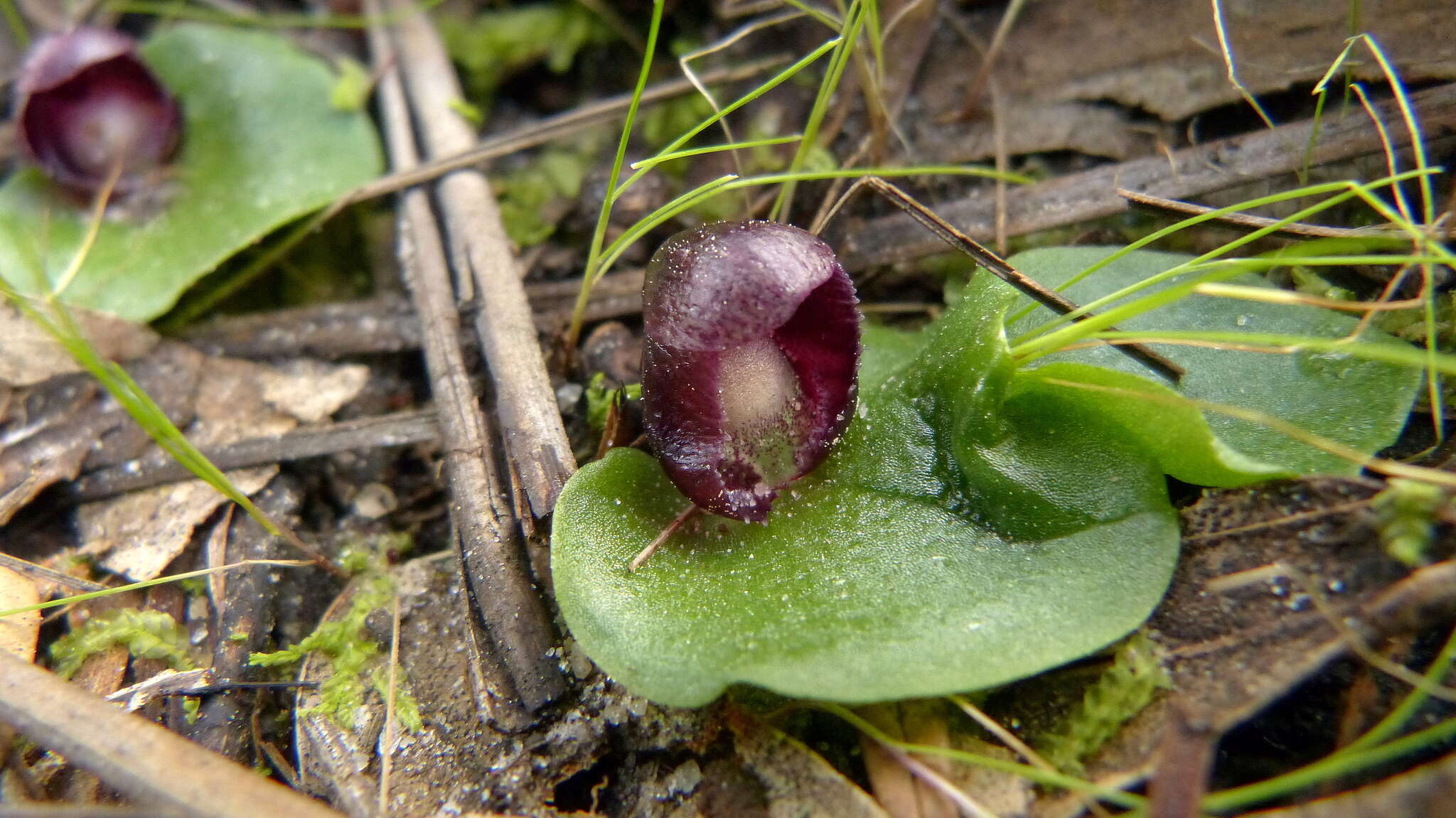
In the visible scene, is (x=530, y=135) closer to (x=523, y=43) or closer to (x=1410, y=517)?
(x=523, y=43)

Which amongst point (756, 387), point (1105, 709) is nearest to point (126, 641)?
point (756, 387)

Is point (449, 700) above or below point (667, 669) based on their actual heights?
below

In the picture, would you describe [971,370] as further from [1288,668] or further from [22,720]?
[22,720]

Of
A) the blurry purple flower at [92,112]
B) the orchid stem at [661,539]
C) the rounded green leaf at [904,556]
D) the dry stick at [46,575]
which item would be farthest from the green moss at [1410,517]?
the blurry purple flower at [92,112]

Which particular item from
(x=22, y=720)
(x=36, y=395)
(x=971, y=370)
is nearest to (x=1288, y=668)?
(x=971, y=370)

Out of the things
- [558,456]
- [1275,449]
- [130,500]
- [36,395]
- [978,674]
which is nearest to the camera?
[978,674]

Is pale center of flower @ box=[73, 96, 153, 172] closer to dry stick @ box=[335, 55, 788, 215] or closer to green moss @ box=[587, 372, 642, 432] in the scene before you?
dry stick @ box=[335, 55, 788, 215]

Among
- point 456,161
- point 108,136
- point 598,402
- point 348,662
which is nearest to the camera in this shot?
point 348,662
